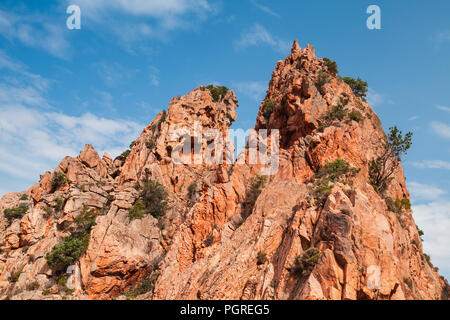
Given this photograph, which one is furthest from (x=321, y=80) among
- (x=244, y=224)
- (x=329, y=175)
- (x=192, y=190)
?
(x=192, y=190)

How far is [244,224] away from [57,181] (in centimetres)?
2824

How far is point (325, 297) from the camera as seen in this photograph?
18.7 metres

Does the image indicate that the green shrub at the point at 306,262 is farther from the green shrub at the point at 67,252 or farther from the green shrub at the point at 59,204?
the green shrub at the point at 59,204

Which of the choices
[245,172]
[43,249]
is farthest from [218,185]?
[43,249]

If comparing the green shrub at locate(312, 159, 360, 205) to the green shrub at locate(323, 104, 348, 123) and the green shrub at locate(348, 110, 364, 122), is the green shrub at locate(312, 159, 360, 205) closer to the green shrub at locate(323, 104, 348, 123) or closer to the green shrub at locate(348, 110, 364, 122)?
the green shrub at locate(348, 110, 364, 122)

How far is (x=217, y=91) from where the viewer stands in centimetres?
5825

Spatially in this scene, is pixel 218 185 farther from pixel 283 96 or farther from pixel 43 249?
pixel 43 249

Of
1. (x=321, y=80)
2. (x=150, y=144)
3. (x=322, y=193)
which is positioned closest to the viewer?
(x=322, y=193)

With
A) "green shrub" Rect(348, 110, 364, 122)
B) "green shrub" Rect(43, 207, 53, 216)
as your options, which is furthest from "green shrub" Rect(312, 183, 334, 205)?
"green shrub" Rect(43, 207, 53, 216)

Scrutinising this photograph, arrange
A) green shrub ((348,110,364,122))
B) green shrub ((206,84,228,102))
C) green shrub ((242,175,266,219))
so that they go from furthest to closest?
1. green shrub ((206,84,228,102))
2. green shrub ((348,110,364,122))
3. green shrub ((242,175,266,219))

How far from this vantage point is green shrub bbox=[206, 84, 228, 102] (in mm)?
58000

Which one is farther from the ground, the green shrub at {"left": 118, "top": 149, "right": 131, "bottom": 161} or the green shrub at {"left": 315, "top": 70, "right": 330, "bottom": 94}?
the green shrub at {"left": 315, "top": 70, "right": 330, "bottom": 94}

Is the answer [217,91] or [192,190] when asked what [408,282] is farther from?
[217,91]

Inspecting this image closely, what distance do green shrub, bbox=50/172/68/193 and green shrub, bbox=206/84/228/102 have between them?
26935 millimetres
